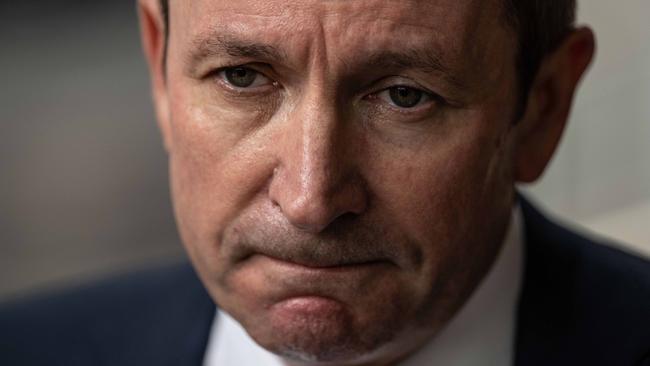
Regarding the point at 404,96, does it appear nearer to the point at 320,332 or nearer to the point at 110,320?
the point at 320,332

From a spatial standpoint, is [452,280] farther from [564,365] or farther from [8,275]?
[8,275]

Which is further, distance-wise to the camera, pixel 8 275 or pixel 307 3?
pixel 8 275

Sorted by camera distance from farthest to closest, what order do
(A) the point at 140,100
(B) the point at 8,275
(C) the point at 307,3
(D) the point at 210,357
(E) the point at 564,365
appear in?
1. (A) the point at 140,100
2. (B) the point at 8,275
3. (D) the point at 210,357
4. (E) the point at 564,365
5. (C) the point at 307,3

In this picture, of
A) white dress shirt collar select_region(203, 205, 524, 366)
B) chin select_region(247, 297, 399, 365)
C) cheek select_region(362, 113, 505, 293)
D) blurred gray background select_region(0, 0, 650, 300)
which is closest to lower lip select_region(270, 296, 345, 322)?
chin select_region(247, 297, 399, 365)

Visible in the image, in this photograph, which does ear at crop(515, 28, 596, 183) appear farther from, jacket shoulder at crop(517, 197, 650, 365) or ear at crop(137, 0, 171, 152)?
ear at crop(137, 0, 171, 152)

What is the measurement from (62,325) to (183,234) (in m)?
0.50

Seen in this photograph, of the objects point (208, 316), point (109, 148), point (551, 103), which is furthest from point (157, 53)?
point (109, 148)

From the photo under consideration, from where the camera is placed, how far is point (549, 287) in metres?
1.69

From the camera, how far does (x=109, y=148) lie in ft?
16.3

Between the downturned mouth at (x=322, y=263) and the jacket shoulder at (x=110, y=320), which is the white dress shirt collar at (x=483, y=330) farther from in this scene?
the downturned mouth at (x=322, y=263)

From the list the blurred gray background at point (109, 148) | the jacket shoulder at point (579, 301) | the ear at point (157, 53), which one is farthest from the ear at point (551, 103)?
the blurred gray background at point (109, 148)

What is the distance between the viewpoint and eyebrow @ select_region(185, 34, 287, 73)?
1.35 m

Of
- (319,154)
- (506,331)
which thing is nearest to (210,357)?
(506,331)

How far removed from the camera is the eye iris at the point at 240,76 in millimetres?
1423
